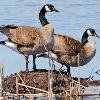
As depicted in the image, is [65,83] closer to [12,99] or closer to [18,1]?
[12,99]

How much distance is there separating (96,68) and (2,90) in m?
5.37

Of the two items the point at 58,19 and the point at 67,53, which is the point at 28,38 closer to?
the point at 67,53

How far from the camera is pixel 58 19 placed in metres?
25.3

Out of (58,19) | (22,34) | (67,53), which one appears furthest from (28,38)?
(58,19)

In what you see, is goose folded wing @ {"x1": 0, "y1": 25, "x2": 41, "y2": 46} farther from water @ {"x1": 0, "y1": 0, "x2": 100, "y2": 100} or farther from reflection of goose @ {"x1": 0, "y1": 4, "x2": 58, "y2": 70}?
water @ {"x1": 0, "y1": 0, "x2": 100, "y2": 100}

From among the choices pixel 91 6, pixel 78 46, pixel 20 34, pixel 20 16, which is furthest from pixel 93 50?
pixel 91 6

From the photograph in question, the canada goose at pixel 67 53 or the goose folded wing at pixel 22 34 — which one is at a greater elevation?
the goose folded wing at pixel 22 34

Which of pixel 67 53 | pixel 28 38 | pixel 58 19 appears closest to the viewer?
pixel 28 38

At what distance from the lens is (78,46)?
17.2 metres

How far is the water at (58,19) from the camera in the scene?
1744cm

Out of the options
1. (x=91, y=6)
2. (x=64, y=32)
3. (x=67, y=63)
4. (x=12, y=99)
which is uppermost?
(x=91, y=6)

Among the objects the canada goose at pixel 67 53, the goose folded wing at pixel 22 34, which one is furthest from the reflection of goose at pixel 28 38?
the canada goose at pixel 67 53

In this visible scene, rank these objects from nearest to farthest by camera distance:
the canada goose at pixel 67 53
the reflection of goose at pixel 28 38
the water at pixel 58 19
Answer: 1. the reflection of goose at pixel 28 38
2. the canada goose at pixel 67 53
3. the water at pixel 58 19

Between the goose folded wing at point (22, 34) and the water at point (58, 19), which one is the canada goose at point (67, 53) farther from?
the goose folded wing at point (22, 34)
